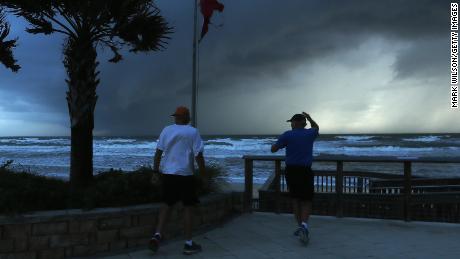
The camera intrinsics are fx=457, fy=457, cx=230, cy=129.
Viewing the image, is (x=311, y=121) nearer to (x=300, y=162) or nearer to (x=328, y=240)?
(x=300, y=162)

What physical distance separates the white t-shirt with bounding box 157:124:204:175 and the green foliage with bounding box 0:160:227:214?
0.77 metres

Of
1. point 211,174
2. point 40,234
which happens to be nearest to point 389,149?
point 211,174

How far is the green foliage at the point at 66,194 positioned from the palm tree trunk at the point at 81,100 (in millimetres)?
320

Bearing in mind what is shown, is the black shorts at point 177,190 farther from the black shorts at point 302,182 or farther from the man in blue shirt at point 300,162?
the black shorts at point 302,182

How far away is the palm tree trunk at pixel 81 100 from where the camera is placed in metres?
6.74

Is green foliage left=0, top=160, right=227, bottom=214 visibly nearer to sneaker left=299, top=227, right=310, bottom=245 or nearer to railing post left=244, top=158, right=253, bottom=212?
railing post left=244, top=158, right=253, bottom=212

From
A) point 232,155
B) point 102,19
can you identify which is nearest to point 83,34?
point 102,19

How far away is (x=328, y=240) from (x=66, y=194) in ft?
11.3

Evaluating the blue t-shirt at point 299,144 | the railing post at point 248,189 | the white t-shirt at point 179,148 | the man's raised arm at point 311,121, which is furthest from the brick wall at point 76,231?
the man's raised arm at point 311,121

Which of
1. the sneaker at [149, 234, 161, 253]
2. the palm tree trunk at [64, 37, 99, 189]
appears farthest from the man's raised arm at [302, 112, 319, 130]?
the palm tree trunk at [64, 37, 99, 189]

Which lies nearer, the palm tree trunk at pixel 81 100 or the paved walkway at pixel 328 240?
the paved walkway at pixel 328 240

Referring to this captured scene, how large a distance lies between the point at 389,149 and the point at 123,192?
47064mm

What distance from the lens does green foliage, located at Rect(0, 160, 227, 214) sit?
5305 mm

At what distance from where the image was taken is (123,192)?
6039mm
